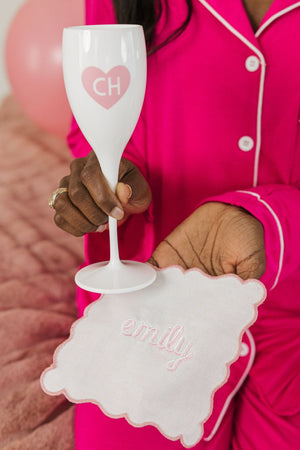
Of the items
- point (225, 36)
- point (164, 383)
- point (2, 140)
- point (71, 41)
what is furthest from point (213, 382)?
point (2, 140)

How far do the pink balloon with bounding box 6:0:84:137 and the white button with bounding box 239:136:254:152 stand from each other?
2.95ft

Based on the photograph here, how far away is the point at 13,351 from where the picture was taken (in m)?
1.04

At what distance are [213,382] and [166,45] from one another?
53cm

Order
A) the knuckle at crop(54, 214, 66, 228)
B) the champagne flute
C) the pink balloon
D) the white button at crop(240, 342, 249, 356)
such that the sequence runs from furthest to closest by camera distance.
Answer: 1. the pink balloon
2. the white button at crop(240, 342, 249, 356)
3. the knuckle at crop(54, 214, 66, 228)
4. the champagne flute

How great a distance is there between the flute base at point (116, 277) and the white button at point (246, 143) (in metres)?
0.28

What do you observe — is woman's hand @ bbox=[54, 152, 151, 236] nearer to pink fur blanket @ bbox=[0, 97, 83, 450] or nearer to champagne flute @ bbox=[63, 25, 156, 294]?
champagne flute @ bbox=[63, 25, 156, 294]

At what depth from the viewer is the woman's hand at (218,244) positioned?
2.24 feet

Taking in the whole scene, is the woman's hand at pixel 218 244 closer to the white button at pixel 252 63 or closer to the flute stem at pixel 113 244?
the flute stem at pixel 113 244

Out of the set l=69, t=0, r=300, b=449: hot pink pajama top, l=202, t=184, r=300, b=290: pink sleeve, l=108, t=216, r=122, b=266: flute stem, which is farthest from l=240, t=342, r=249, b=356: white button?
l=108, t=216, r=122, b=266: flute stem

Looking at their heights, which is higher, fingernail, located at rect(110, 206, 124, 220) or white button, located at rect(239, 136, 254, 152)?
white button, located at rect(239, 136, 254, 152)

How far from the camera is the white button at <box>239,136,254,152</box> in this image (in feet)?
2.89

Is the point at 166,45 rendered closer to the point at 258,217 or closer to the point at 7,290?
the point at 258,217

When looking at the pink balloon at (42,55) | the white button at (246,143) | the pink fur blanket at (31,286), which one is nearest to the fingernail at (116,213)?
the white button at (246,143)

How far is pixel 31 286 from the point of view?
1.25m
